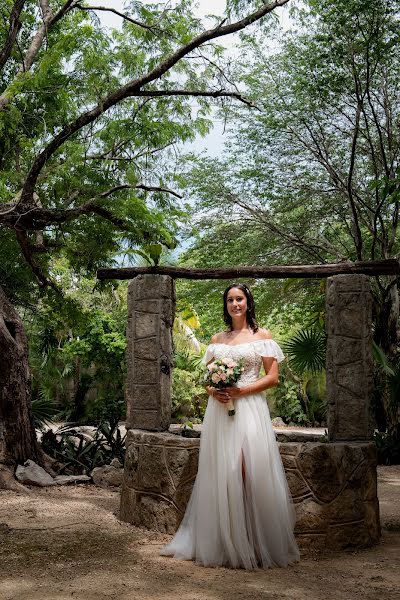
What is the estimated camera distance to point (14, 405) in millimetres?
8906

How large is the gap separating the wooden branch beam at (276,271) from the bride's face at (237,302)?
1.29 meters

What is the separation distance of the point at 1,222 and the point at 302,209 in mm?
7292

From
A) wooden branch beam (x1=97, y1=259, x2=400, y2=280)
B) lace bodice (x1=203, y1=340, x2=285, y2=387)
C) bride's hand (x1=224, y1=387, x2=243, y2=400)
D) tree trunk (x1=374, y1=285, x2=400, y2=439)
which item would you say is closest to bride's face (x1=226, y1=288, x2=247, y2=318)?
lace bodice (x1=203, y1=340, x2=285, y2=387)

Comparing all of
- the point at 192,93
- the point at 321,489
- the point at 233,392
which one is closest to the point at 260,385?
the point at 233,392

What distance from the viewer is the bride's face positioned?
5.37m

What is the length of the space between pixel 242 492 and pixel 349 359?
1.86 meters

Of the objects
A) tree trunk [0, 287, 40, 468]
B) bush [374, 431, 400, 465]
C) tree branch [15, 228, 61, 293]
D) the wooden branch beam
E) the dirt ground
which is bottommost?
the dirt ground

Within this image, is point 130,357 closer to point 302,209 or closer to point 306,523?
point 306,523

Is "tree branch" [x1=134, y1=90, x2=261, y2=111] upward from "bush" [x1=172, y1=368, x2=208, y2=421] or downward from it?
upward

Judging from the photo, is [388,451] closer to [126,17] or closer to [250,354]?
[250,354]

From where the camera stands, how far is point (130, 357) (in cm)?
681

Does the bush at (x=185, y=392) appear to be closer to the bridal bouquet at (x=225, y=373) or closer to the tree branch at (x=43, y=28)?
the tree branch at (x=43, y=28)

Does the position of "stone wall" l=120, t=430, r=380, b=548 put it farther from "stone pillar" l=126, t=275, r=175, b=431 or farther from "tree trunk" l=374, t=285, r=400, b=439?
"tree trunk" l=374, t=285, r=400, b=439

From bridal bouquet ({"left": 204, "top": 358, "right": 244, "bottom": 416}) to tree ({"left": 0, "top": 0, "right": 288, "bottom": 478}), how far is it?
4654 millimetres
